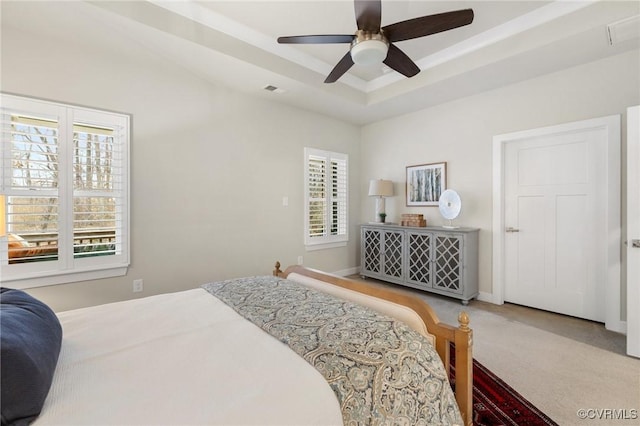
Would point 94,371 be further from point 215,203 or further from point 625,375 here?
point 625,375

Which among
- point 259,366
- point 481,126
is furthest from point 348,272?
point 259,366

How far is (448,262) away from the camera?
3658 millimetres

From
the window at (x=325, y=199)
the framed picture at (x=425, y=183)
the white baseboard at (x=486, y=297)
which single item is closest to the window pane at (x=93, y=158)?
the window at (x=325, y=199)

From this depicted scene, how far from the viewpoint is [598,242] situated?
293 centimetres

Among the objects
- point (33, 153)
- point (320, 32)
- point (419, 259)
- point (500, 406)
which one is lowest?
point (500, 406)

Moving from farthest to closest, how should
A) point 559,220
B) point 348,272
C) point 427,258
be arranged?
point 348,272, point 427,258, point 559,220

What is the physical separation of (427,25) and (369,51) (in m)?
0.40

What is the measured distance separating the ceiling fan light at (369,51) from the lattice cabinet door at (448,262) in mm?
2408

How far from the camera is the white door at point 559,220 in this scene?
2.93 meters

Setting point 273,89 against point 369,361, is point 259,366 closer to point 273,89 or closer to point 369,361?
point 369,361

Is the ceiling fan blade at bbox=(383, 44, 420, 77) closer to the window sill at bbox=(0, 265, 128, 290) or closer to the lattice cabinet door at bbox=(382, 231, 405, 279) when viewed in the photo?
the lattice cabinet door at bbox=(382, 231, 405, 279)

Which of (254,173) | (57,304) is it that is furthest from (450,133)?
(57,304)

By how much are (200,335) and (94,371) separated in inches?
15.2

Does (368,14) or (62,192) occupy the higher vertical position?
(368,14)
